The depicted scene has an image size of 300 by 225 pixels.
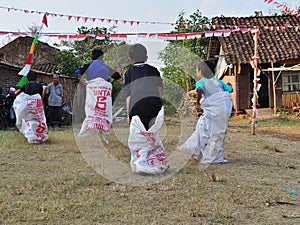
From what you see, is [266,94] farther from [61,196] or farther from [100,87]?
[61,196]

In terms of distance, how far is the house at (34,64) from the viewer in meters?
12.7

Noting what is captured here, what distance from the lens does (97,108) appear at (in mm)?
7293

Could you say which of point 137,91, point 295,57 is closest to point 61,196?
point 137,91

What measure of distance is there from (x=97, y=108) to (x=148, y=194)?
3480 mm

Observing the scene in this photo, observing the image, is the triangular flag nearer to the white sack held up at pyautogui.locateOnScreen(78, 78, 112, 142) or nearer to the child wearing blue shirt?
the white sack held up at pyautogui.locateOnScreen(78, 78, 112, 142)

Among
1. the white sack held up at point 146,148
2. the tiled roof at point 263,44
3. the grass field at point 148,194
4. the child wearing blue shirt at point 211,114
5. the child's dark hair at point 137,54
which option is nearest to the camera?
the grass field at point 148,194

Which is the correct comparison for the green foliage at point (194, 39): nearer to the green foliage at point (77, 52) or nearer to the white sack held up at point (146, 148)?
the green foliage at point (77, 52)

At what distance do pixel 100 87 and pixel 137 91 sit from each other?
2233mm

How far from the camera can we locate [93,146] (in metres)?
7.30

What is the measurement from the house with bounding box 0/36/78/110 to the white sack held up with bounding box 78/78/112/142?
19.8 feet

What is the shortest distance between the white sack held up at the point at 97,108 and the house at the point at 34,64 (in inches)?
237

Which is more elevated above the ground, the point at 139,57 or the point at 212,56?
the point at 212,56

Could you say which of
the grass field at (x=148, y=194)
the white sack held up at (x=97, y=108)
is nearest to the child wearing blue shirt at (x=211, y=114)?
the grass field at (x=148, y=194)

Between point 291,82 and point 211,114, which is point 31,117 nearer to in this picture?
point 211,114
